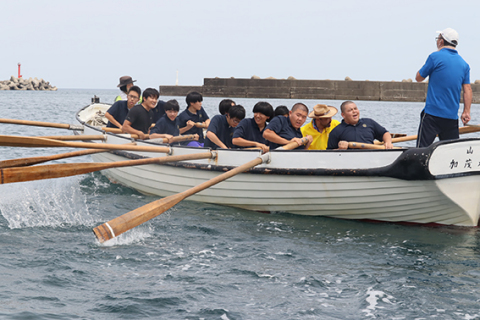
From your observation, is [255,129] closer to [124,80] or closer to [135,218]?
[135,218]

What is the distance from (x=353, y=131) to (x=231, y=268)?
8.59ft

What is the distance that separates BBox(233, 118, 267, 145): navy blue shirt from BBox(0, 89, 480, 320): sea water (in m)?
1.07

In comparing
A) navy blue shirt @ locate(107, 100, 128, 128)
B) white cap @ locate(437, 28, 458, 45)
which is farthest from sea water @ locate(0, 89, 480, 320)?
navy blue shirt @ locate(107, 100, 128, 128)

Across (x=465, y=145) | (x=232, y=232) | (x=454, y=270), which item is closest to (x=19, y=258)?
(x=232, y=232)

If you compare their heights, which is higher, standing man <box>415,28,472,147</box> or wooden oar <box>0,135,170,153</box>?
standing man <box>415,28,472,147</box>

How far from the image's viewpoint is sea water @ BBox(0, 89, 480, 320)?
14.2 feet

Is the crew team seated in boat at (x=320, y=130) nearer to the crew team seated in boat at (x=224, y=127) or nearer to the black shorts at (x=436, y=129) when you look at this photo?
the crew team seated in boat at (x=224, y=127)

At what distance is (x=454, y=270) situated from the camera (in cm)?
523

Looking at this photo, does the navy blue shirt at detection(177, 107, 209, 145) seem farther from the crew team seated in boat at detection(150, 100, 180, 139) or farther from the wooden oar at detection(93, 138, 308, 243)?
the wooden oar at detection(93, 138, 308, 243)

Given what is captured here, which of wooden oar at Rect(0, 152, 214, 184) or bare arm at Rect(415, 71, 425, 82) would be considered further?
bare arm at Rect(415, 71, 425, 82)

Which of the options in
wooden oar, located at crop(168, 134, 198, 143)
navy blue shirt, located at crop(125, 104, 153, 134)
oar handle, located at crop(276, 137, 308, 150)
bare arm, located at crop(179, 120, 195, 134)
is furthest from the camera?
bare arm, located at crop(179, 120, 195, 134)

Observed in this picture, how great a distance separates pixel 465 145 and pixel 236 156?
287 cm

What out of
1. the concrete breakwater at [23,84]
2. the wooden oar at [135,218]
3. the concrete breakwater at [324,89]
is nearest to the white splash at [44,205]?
the wooden oar at [135,218]

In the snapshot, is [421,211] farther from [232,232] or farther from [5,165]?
[5,165]
